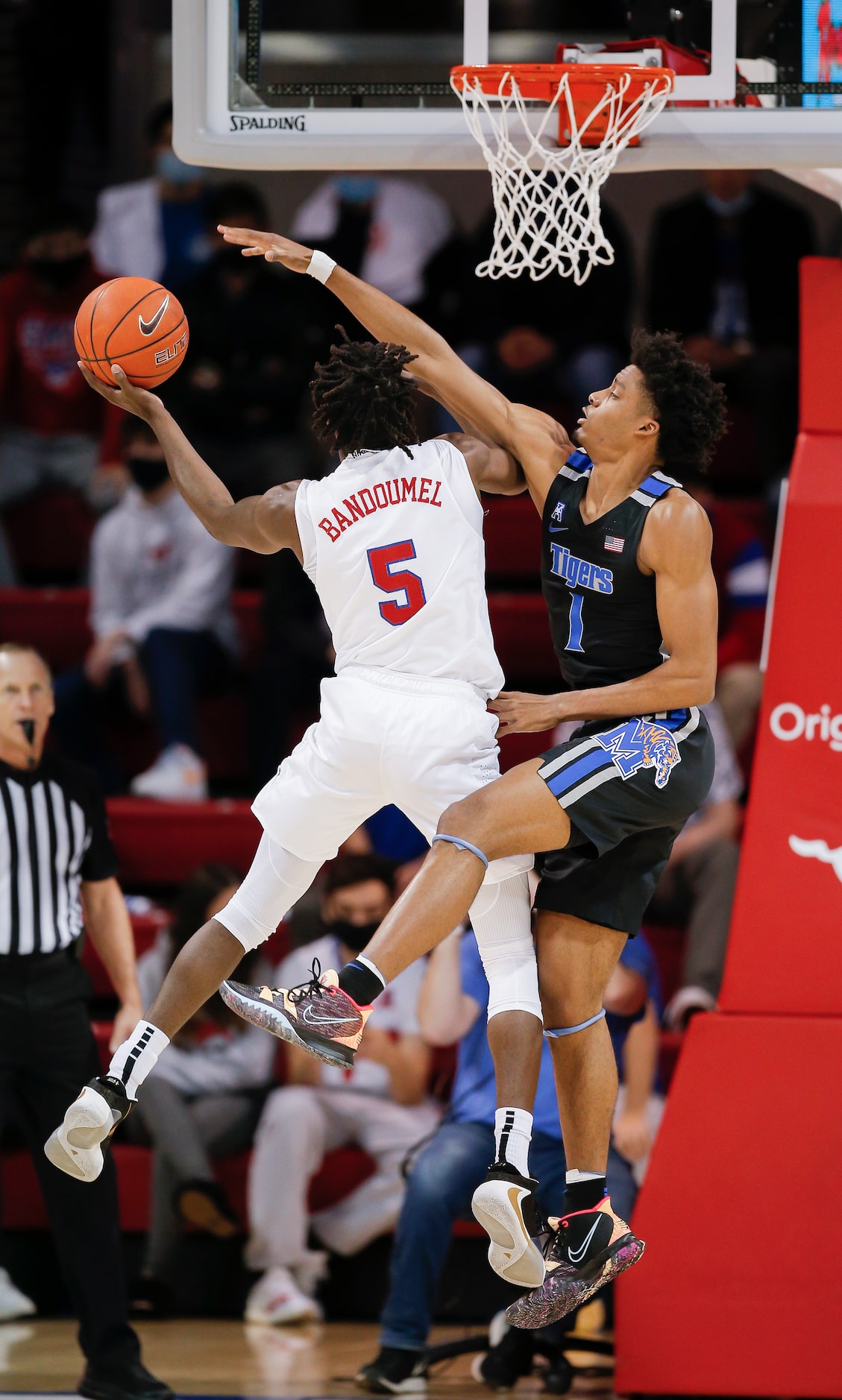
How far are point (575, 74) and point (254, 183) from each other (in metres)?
6.33

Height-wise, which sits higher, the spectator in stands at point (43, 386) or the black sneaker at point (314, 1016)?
the spectator in stands at point (43, 386)

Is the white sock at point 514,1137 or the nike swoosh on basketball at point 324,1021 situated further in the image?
the white sock at point 514,1137

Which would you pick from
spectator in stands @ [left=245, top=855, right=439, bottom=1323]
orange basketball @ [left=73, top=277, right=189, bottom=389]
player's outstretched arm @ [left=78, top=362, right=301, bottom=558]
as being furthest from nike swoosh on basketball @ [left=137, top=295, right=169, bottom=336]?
spectator in stands @ [left=245, top=855, right=439, bottom=1323]

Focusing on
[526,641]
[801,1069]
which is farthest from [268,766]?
[801,1069]

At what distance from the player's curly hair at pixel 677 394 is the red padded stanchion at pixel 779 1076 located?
1.15 m

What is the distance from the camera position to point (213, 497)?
4898 millimetres

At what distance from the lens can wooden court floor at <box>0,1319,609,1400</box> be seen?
6.58 metres

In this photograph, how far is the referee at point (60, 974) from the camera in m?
6.39

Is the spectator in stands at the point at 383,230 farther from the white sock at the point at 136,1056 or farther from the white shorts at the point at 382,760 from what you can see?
the white sock at the point at 136,1056

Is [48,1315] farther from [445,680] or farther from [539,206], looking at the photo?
[539,206]

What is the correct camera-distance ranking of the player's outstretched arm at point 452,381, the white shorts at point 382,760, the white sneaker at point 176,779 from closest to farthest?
the white shorts at point 382,760 → the player's outstretched arm at point 452,381 → the white sneaker at point 176,779

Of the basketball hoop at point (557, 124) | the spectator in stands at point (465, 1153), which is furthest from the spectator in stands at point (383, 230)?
the basketball hoop at point (557, 124)

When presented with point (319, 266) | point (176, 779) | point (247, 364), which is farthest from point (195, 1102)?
point (319, 266)

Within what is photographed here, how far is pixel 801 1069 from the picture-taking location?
6145mm
